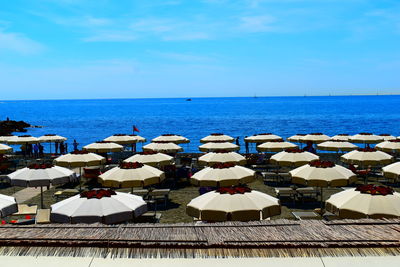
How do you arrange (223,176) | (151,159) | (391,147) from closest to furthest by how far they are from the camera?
1. (223,176)
2. (151,159)
3. (391,147)

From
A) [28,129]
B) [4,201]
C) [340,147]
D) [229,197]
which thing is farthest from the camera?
[28,129]

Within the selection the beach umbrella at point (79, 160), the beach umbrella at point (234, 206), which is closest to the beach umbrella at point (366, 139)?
the beach umbrella at point (79, 160)

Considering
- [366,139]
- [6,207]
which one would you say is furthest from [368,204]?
[366,139]

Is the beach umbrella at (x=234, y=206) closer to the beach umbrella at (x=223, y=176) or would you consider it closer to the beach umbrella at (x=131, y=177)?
the beach umbrella at (x=223, y=176)

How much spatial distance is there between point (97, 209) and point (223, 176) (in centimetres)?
543

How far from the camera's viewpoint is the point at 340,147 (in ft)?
79.9

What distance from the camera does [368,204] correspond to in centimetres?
998

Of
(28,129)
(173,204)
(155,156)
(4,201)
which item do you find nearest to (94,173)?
(155,156)

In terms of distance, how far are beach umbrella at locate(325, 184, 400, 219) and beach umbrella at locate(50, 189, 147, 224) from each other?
5.60 meters

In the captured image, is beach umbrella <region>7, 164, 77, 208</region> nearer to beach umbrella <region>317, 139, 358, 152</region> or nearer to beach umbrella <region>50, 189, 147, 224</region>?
beach umbrella <region>50, 189, 147, 224</region>

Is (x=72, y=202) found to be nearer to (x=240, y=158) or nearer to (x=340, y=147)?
(x=240, y=158)

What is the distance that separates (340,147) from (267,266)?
801 inches

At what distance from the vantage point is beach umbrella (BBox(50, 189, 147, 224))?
10.1 m

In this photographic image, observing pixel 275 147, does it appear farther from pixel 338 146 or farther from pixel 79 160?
pixel 79 160
